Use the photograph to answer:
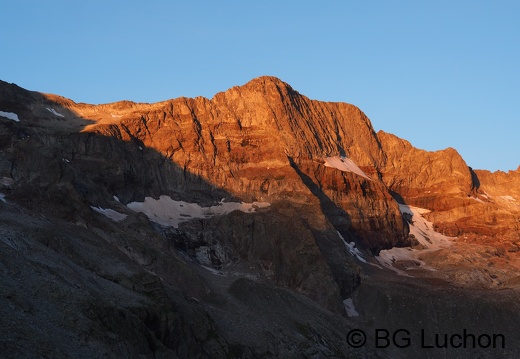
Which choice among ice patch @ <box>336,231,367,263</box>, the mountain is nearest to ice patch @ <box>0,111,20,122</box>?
the mountain

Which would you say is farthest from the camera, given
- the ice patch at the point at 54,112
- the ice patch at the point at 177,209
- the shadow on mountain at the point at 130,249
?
the ice patch at the point at 54,112

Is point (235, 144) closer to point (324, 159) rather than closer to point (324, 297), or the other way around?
point (324, 159)

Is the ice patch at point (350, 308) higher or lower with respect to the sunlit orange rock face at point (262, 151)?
lower

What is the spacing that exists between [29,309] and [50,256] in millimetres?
16498

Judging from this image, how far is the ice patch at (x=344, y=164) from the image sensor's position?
180788 millimetres

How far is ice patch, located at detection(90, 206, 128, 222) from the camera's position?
124 meters

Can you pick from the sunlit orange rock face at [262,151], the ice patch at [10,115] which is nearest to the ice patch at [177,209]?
the sunlit orange rock face at [262,151]

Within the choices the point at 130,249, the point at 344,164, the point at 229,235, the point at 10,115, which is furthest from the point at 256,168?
the point at 130,249

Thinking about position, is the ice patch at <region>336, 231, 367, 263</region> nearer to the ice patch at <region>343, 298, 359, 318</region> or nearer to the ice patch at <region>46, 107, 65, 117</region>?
the ice patch at <region>343, 298, 359, 318</region>

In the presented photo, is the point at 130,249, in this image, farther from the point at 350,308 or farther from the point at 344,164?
the point at 344,164

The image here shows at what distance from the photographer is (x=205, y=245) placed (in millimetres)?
133750

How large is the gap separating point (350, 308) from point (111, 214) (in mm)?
38244

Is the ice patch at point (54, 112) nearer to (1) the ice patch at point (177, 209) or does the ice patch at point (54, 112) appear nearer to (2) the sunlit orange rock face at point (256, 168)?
(2) the sunlit orange rock face at point (256, 168)

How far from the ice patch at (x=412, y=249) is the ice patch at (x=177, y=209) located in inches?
1125
